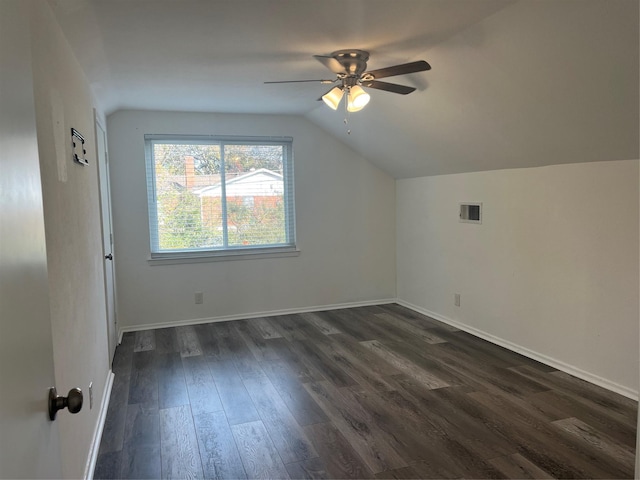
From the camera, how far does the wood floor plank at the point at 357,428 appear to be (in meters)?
2.38

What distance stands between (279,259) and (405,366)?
214 centimetres

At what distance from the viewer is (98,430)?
8.69 feet

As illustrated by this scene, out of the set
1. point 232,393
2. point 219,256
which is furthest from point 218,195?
point 232,393

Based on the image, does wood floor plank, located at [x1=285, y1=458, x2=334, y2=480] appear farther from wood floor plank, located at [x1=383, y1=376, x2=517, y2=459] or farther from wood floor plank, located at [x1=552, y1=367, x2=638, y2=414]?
wood floor plank, located at [x1=552, y1=367, x2=638, y2=414]

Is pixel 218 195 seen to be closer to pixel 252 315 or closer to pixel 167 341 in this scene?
pixel 252 315

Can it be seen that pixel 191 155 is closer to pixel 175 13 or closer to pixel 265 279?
pixel 265 279

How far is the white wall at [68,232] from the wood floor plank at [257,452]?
2.55 feet

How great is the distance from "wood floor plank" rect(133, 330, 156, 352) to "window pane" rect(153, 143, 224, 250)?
35.2 inches

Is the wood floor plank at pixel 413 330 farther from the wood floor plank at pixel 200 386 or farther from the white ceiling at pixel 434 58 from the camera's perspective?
the wood floor plank at pixel 200 386

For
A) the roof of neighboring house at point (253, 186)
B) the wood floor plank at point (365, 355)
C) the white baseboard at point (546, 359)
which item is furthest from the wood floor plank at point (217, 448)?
the roof of neighboring house at point (253, 186)

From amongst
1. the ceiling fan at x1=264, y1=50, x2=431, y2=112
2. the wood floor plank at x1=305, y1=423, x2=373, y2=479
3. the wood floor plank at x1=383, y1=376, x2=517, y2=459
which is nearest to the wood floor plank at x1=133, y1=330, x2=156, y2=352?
the wood floor plank at x1=305, y1=423, x2=373, y2=479

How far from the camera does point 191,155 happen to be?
4898 mm

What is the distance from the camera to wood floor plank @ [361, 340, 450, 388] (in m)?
3.33

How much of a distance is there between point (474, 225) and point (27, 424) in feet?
13.4
